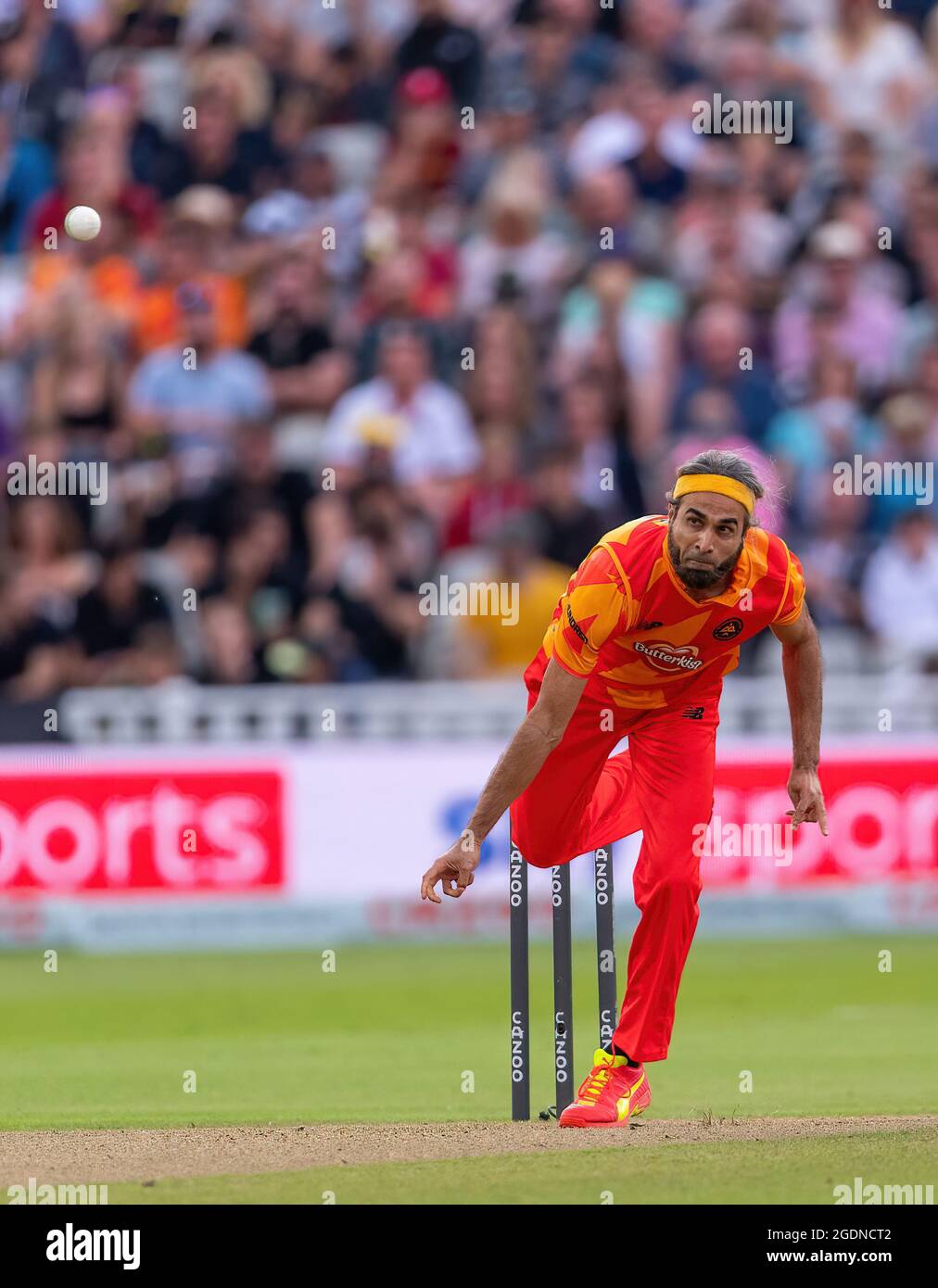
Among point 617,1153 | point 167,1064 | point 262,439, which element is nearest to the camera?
point 617,1153

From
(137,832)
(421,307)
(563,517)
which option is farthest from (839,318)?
(137,832)

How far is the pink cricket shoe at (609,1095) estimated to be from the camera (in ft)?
26.3

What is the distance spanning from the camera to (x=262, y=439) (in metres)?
15.3

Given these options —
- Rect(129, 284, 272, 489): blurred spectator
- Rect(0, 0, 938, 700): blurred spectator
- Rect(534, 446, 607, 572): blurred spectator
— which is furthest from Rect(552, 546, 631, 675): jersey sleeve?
Rect(129, 284, 272, 489): blurred spectator

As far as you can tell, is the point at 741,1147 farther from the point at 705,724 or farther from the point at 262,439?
the point at 262,439

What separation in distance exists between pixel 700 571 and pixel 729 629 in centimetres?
35

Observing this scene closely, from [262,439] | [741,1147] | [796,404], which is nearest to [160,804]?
[262,439]

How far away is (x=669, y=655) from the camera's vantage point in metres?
7.93

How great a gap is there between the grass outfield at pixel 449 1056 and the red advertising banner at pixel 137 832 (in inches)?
19.9

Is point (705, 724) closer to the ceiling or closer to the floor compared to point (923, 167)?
closer to the floor

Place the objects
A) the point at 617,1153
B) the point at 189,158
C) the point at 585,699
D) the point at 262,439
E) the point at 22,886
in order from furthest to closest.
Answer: the point at 189,158
the point at 262,439
the point at 22,886
the point at 585,699
the point at 617,1153

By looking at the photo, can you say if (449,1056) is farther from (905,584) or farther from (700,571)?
(905,584)

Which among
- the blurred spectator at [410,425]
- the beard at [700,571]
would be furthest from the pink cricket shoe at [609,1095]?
the blurred spectator at [410,425]

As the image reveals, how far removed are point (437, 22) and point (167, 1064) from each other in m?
10.3
